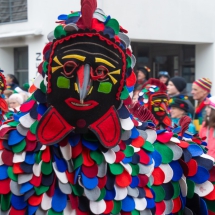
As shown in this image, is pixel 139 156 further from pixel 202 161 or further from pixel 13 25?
pixel 13 25

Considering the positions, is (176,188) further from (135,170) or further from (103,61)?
(103,61)

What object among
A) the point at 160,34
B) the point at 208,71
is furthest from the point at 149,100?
the point at 208,71

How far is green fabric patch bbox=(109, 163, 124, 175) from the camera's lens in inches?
80.2

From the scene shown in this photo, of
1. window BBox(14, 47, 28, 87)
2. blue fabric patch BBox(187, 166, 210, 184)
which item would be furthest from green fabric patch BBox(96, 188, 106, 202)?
window BBox(14, 47, 28, 87)

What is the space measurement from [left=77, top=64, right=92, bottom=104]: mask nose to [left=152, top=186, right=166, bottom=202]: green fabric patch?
0.57 meters

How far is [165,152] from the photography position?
7.28 ft

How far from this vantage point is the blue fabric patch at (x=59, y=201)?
199 cm

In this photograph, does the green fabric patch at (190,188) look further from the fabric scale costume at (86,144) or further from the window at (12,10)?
the window at (12,10)

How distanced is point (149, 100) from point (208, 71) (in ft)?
23.6

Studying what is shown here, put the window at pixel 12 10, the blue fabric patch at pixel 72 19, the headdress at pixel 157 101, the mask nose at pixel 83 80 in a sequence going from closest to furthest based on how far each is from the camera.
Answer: the mask nose at pixel 83 80 → the blue fabric patch at pixel 72 19 → the headdress at pixel 157 101 → the window at pixel 12 10

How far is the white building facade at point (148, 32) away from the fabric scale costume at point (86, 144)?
7943 millimetres

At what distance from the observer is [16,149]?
2.06 meters

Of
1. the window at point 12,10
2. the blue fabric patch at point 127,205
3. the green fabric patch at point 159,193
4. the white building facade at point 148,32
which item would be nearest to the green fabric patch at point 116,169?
the blue fabric patch at point 127,205

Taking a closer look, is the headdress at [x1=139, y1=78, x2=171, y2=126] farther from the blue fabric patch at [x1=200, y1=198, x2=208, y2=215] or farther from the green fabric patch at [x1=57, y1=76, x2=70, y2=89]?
the green fabric patch at [x1=57, y1=76, x2=70, y2=89]
